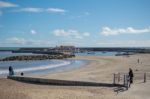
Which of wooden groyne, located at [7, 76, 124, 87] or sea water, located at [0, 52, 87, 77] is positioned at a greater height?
wooden groyne, located at [7, 76, 124, 87]

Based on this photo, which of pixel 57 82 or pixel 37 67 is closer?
pixel 57 82

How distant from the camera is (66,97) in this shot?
58.0 feet

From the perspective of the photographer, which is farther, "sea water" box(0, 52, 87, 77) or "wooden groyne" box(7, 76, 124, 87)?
"sea water" box(0, 52, 87, 77)

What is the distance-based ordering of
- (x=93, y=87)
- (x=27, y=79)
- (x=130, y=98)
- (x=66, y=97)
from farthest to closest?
1. (x=27, y=79)
2. (x=93, y=87)
3. (x=66, y=97)
4. (x=130, y=98)

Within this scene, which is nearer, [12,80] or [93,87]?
[93,87]

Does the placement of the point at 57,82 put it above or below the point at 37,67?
above

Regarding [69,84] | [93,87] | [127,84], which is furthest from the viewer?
[69,84]

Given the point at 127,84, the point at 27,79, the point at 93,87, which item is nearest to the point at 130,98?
the point at 127,84

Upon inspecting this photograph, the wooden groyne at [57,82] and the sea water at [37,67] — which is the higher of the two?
the wooden groyne at [57,82]

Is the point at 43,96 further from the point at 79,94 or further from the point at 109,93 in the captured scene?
the point at 109,93

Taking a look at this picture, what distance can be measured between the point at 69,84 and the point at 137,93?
7348 mm

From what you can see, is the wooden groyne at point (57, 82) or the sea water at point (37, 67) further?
the sea water at point (37, 67)

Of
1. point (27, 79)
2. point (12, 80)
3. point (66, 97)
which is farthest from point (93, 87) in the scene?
point (12, 80)

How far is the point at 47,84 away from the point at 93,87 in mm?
5191
